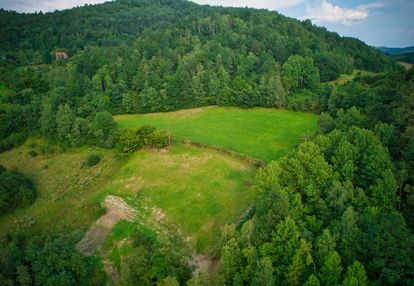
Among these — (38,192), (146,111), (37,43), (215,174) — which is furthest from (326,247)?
(37,43)

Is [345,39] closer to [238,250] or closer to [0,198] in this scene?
[238,250]

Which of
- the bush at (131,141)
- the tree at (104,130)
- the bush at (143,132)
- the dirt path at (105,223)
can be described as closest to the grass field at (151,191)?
the dirt path at (105,223)

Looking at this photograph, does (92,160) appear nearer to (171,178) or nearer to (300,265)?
(171,178)

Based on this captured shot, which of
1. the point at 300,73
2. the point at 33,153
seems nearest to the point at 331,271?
the point at 33,153

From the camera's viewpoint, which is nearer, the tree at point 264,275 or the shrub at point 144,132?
the tree at point 264,275

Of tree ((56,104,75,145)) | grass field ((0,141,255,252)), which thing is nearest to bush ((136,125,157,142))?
grass field ((0,141,255,252))

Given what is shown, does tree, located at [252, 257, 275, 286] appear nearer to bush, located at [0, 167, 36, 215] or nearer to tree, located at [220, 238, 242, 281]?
tree, located at [220, 238, 242, 281]

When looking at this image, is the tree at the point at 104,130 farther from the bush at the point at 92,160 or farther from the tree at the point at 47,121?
the tree at the point at 47,121
